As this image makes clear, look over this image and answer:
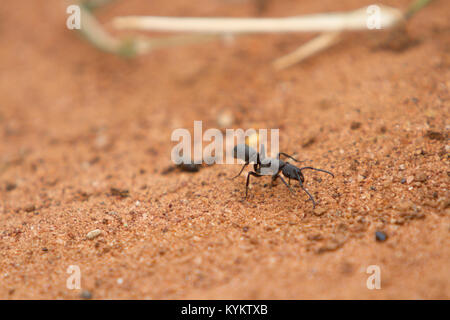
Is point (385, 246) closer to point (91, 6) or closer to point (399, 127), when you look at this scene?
point (399, 127)

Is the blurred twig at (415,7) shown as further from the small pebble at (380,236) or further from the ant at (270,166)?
the small pebble at (380,236)

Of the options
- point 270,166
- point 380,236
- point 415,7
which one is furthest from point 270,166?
point 415,7

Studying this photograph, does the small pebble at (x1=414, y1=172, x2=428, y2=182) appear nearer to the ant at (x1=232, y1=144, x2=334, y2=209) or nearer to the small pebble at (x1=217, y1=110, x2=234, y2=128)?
the ant at (x1=232, y1=144, x2=334, y2=209)

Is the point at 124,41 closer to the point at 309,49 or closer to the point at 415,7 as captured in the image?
the point at 309,49

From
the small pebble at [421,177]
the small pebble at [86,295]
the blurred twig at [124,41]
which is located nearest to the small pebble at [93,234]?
the small pebble at [86,295]

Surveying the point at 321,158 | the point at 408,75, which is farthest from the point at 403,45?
the point at 321,158
